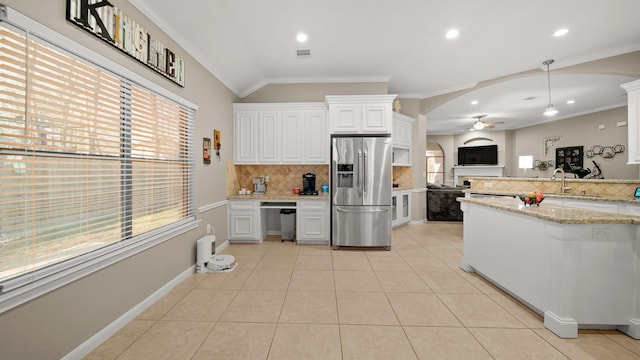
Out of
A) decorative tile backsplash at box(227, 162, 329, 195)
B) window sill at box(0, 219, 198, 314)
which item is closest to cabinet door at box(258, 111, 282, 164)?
decorative tile backsplash at box(227, 162, 329, 195)

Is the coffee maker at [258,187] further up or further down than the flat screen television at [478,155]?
further down

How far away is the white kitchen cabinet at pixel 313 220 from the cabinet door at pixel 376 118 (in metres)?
1.48

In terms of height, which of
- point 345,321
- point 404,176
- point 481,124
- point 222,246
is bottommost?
point 345,321

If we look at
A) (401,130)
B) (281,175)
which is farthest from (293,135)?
(401,130)

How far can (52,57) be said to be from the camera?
146 cm

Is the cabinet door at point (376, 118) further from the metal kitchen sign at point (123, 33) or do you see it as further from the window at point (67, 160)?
the window at point (67, 160)

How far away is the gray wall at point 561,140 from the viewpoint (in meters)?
6.06

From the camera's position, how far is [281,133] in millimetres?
4215

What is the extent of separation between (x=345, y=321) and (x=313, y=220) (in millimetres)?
2116

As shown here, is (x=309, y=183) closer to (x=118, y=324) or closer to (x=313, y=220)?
(x=313, y=220)

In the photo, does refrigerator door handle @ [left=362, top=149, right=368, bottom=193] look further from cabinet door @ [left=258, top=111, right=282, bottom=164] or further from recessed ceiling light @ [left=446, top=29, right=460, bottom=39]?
recessed ceiling light @ [left=446, top=29, right=460, bottom=39]

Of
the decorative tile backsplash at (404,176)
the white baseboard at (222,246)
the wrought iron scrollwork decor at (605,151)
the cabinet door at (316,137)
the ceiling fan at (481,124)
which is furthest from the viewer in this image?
the ceiling fan at (481,124)

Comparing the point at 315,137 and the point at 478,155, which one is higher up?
the point at 478,155

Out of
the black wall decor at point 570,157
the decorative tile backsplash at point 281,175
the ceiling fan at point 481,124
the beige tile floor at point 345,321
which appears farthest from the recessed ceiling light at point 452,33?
the black wall decor at point 570,157
